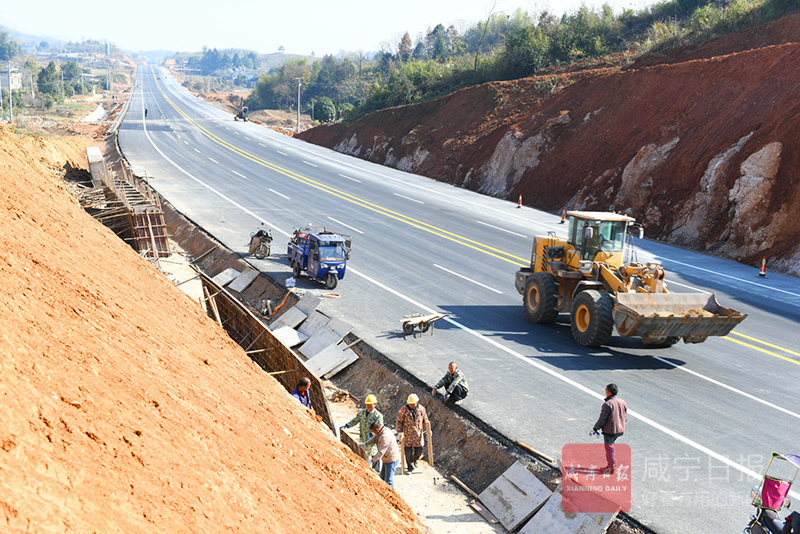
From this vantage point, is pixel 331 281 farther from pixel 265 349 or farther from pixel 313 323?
pixel 265 349

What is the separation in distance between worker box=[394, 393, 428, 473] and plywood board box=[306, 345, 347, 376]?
17.5ft

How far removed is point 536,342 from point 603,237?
338 cm

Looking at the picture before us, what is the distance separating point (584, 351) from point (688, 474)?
580cm

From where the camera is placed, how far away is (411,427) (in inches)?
466

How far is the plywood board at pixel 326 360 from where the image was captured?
56.0ft

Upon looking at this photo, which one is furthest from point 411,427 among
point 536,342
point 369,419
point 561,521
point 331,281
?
point 331,281

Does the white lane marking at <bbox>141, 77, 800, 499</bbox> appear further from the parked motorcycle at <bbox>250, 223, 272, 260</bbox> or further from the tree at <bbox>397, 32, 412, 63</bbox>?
the tree at <bbox>397, 32, 412, 63</bbox>

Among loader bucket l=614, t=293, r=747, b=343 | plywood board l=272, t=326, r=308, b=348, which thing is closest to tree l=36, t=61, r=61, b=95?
plywood board l=272, t=326, r=308, b=348

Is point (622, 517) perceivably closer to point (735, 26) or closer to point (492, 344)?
point (492, 344)

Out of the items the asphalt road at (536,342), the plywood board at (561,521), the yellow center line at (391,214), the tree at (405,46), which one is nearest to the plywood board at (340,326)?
the asphalt road at (536,342)

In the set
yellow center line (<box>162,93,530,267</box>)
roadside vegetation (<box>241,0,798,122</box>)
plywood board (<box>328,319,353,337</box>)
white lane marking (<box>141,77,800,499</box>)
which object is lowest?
plywood board (<box>328,319,353,337</box>)

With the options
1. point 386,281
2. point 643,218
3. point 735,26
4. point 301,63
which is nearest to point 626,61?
point 735,26

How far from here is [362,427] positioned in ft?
36.7

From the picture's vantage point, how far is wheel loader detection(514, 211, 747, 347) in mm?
14992
